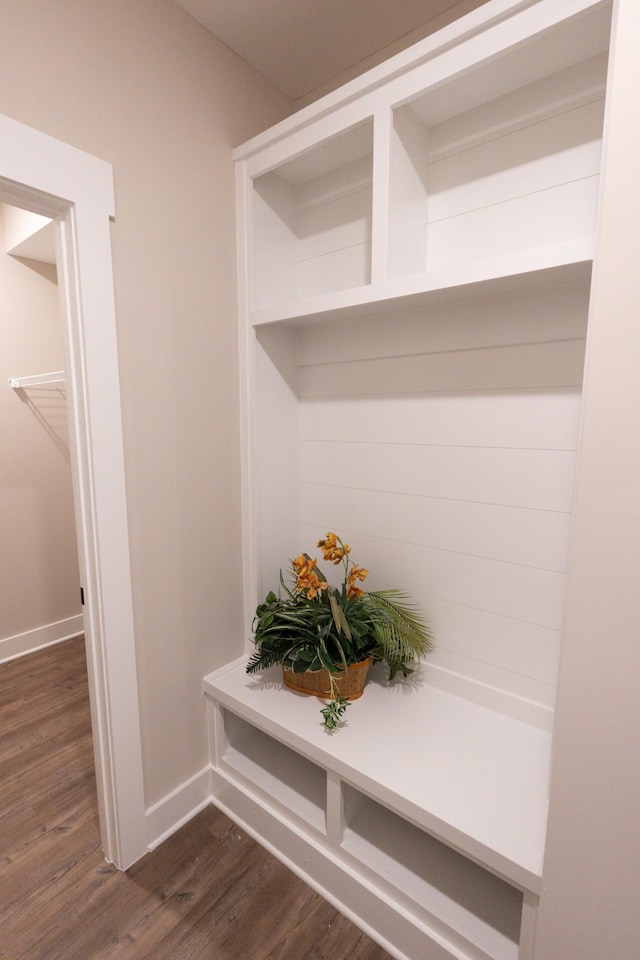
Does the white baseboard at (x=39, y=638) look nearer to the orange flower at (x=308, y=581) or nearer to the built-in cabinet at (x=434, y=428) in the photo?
the built-in cabinet at (x=434, y=428)

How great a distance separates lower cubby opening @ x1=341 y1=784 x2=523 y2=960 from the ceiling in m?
2.31

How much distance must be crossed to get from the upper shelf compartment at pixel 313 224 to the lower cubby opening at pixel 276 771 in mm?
1634

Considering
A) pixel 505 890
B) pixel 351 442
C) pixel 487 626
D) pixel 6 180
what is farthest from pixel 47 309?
pixel 505 890

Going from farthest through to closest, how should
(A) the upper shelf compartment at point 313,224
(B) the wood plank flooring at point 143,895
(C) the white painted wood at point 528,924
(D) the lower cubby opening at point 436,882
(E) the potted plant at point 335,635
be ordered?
(A) the upper shelf compartment at point 313,224 → (E) the potted plant at point 335,635 → (B) the wood plank flooring at point 143,895 → (D) the lower cubby opening at point 436,882 → (C) the white painted wood at point 528,924

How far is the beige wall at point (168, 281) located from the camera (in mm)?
1218

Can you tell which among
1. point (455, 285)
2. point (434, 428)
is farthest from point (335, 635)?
point (455, 285)

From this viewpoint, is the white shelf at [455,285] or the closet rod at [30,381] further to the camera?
the closet rod at [30,381]

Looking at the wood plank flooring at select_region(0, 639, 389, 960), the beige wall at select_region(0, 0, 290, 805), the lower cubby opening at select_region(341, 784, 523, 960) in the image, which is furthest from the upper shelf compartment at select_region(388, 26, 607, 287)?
the wood plank flooring at select_region(0, 639, 389, 960)

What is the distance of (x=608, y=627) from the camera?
2.80 feet

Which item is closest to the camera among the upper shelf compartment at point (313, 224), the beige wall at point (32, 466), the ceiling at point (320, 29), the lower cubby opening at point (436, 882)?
the lower cubby opening at point (436, 882)

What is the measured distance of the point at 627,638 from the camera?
83 cm

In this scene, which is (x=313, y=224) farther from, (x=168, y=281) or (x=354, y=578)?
(x=354, y=578)

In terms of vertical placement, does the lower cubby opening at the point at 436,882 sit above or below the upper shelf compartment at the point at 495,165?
below

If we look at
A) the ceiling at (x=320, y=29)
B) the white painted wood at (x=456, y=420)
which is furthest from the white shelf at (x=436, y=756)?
the ceiling at (x=320, y=29)
